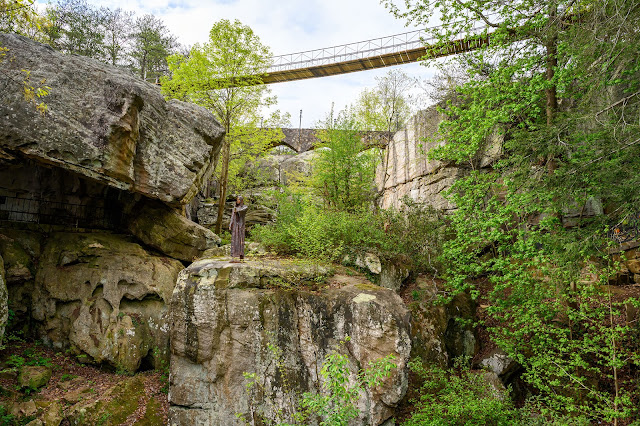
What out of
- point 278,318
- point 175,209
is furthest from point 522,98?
point 175,209

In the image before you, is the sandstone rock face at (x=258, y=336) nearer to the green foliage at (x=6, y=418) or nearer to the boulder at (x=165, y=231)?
the green foliage at (x=6, y=418)

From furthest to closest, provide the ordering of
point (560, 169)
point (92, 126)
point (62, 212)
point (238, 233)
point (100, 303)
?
1. point (62, 212)
2. point (100, 303)
3. point (92, 126)
4. point (238, 233)
5. point (560, 169)

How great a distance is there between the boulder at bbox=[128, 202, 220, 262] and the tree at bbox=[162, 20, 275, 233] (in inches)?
118

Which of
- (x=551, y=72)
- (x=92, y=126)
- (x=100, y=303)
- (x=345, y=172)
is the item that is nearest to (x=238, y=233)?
(x=92, y=126)

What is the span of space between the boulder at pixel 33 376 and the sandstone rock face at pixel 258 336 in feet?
11.2

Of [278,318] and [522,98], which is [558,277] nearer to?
[522,98]

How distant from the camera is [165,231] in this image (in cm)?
1105

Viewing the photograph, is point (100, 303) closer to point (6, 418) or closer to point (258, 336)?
point (6, 418)

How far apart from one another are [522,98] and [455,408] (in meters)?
6.50

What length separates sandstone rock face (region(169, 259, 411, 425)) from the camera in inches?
265

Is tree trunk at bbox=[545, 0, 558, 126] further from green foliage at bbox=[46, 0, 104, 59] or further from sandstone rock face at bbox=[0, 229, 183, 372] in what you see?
green foliage at bbox=[46, 0, 104, 59]

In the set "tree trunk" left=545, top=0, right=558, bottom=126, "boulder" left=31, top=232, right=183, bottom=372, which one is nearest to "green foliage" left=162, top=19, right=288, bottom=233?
"boulder" left=31, top=232, right=183, bottom=372

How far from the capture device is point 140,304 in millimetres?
9672

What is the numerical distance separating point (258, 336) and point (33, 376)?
217 inches
